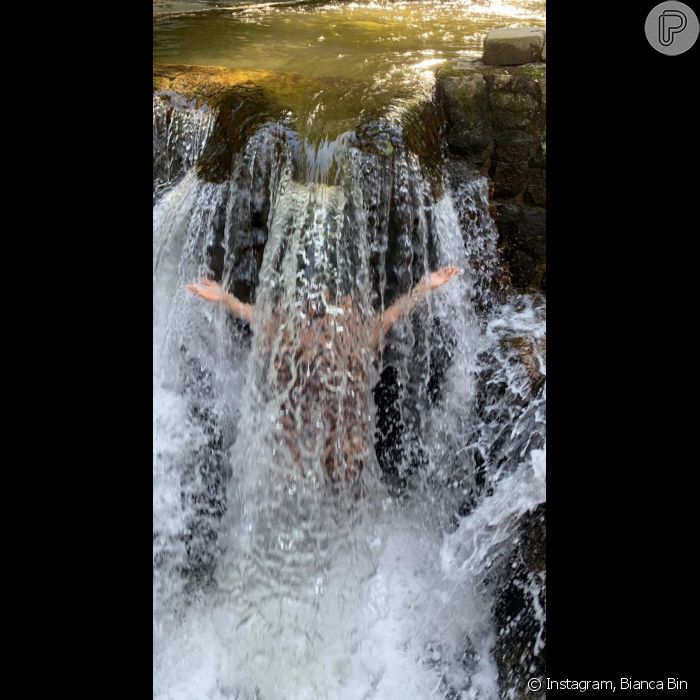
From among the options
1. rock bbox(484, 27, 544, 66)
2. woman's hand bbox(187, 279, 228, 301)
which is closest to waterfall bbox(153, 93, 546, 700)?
woman's hand bbox(187, 279, 228, 301)

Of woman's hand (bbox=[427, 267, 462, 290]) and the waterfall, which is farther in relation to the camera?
woman's hand (bbox=[427, 267, 462, 290])

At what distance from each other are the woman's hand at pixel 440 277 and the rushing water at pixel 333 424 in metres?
0.09

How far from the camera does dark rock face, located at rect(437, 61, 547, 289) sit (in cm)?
368

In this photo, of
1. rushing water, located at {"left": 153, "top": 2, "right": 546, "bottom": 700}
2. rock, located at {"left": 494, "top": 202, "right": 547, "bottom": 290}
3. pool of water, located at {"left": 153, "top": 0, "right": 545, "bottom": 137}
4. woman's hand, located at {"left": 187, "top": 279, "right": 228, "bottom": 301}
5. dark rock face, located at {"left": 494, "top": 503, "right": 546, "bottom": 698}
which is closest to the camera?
dark rock face, located at {"left": 494, "top": 503, "right": 546, "bottom": 698}

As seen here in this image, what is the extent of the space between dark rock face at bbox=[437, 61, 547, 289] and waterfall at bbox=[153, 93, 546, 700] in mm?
162

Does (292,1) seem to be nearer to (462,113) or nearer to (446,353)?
(462,113)

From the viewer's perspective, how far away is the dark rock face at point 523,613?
9.74 feet

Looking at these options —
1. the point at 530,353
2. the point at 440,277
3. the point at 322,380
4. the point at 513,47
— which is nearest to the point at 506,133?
the point at 513,47

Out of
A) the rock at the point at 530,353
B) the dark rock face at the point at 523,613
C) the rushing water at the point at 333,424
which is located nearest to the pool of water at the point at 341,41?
the rushing water at the point at 333,424

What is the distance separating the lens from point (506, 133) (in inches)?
146

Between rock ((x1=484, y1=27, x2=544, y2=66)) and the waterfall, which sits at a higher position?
rock ((x1=484, y1=27, x2=544, y2=66))

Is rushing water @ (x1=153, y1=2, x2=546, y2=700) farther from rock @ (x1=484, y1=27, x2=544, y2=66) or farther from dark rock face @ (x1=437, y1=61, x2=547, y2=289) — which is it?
rock @ (x1=484, y1=27, x2=544, y2=66)

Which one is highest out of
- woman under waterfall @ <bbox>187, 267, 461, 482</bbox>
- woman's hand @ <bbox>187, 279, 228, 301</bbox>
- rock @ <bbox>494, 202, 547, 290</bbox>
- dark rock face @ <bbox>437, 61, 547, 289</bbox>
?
dark rock face @ <bbox>437, 61, 547, 289</bbox>

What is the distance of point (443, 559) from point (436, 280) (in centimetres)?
135
